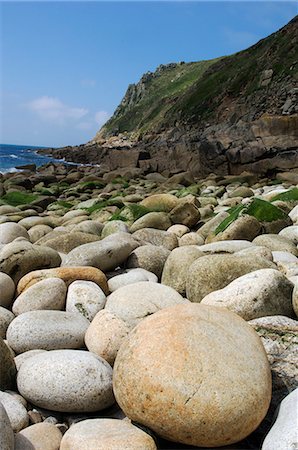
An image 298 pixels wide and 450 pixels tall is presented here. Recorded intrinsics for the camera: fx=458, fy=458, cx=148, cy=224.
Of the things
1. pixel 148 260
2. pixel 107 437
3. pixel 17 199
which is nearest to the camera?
pixel 107 437

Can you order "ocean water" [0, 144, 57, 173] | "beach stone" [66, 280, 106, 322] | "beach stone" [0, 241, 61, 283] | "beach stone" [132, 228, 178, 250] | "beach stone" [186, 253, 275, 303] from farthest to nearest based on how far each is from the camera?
"ocean water" [0, 144, 57, 173], "beach stone" [132, 228, 178, 250], "beach stone" [0, 241, 61, 283], "beach stone" [186, 253, 275, 303], "beach stone" [66, 280, 106, 322]

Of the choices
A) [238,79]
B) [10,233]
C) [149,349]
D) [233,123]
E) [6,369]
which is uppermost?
[238,79]

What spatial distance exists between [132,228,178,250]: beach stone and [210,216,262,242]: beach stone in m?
0.67

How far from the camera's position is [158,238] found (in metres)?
7.07

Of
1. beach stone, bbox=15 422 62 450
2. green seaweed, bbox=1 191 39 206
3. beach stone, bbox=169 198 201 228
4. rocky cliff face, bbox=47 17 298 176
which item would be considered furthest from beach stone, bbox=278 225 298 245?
rocky cliff face, bbox=47 17 298 176

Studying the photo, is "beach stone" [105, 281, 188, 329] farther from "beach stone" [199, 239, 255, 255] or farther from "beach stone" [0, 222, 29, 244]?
"beach stone" [0, 222, 29, 244]

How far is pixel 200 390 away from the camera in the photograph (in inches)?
90.7

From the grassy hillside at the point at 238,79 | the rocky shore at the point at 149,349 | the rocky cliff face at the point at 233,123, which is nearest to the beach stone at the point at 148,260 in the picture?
the rocky shore at the point at 149,349

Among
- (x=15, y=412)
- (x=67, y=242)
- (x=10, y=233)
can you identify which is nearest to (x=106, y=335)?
(x=15, y=412)

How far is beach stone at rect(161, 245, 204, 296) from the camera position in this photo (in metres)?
5.00

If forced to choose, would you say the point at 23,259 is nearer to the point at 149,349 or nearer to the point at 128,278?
the point at 128,278

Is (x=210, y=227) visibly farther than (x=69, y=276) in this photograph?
Yes

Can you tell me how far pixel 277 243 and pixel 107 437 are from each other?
13.3 ft

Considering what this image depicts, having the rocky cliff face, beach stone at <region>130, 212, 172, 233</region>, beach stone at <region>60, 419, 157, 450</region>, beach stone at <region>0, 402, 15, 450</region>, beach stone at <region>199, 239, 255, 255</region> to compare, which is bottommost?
beach stone at <region>60, 419, 157, 450</region>
